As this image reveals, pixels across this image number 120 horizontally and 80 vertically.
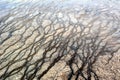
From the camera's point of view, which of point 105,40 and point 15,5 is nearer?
point 105,40

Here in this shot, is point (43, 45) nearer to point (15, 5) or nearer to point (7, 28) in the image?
point (7, 28)

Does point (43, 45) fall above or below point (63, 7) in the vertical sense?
above

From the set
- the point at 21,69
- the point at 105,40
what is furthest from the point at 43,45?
the point at 105,40

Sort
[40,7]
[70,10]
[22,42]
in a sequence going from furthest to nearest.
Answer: [40,7]
[70,10]
[22,42]

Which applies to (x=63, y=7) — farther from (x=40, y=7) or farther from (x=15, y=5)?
(x=15, y=5)

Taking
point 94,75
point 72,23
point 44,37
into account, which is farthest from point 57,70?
point 72,23

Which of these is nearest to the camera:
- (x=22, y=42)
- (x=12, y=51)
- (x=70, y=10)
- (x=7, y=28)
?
(x=12, y=51)
